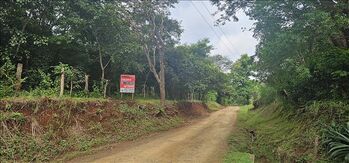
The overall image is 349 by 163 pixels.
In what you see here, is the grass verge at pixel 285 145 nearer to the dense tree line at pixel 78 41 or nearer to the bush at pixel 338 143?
the bush at pixel 338 143

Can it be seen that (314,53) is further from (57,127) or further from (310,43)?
(57,127)

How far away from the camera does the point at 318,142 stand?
9617 millimetres

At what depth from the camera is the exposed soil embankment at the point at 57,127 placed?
10008 mm

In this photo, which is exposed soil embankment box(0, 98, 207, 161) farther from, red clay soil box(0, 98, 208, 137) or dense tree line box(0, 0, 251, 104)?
dense tree line box(0, 0, 251, 104)

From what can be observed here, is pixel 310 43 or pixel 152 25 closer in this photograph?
pixel 310 43

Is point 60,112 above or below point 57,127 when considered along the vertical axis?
above

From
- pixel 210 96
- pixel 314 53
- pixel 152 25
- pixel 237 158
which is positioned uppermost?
pixel 152 25

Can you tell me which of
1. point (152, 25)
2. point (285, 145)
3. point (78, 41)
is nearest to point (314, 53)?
point (285, 145)

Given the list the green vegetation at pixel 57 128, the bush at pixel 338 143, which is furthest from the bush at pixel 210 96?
the bush at pixel 338 143

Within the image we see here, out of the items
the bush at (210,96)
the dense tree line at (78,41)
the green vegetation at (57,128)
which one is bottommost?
the green vegetation at (57,128)

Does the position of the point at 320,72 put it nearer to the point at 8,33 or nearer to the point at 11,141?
the point at 11,141

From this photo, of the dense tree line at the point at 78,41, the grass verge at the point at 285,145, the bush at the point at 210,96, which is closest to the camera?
the grass verge at the point at 285,145

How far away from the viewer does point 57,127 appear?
463 inches

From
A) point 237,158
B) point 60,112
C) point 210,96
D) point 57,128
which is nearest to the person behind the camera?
point 237,158
